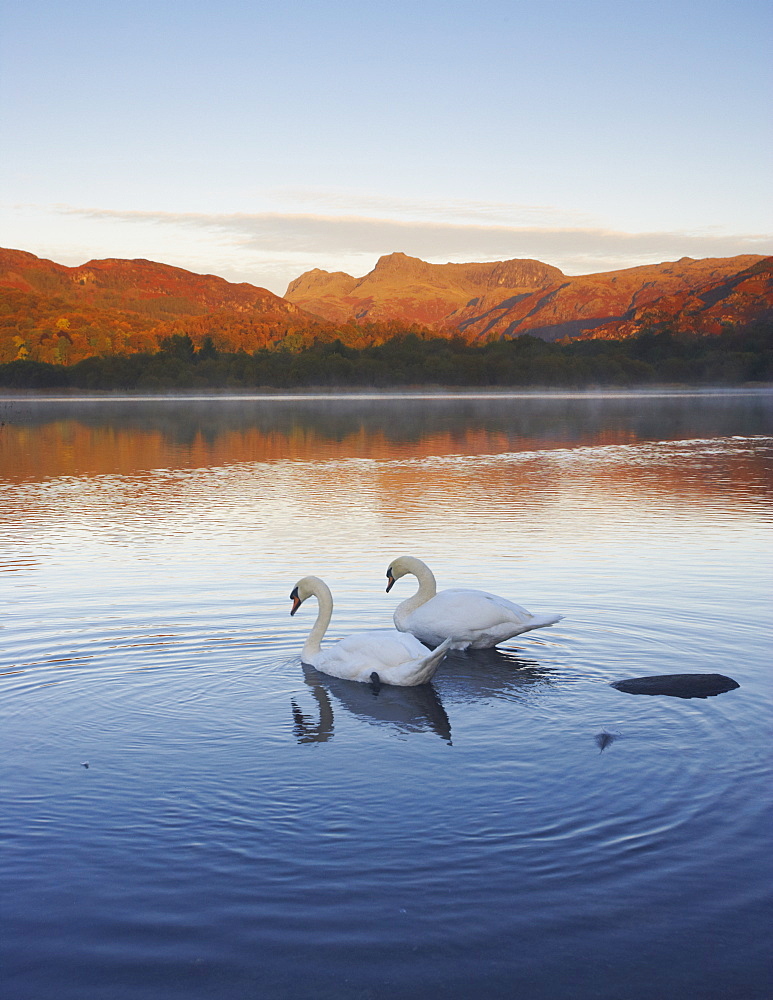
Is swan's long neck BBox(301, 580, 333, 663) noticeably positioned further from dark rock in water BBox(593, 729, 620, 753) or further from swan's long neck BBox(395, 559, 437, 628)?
dark rock in water BBox(593, 729, 620, 753)

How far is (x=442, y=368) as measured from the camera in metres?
168

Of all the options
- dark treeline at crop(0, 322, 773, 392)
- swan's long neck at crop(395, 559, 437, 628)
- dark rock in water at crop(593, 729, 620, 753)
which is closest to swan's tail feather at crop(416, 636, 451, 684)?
dark rock in water at crop(593, 729, 620, 753)

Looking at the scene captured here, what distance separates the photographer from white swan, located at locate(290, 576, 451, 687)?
375 inches

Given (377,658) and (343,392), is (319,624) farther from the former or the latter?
(343,392)

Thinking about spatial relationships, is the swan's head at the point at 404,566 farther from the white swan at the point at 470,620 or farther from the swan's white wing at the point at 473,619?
the swan's white wing at the point at 473,619

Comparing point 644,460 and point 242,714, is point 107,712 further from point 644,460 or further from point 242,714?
point 644,460

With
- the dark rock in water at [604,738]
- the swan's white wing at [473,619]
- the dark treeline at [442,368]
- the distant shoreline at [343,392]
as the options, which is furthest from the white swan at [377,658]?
the dark treeline at [442,368]

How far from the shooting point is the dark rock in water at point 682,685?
9.23 metres

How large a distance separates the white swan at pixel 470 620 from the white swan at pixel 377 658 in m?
0.95

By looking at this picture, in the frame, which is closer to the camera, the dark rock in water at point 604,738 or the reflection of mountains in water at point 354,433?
the dark rock in water at point 604,738

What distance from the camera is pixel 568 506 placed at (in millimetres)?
22641

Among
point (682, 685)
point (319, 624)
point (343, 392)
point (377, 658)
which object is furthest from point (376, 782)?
point (343, 392)

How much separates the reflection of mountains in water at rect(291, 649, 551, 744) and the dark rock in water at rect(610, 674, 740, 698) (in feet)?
2.78

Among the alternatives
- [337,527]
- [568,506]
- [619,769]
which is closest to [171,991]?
[619,769]
